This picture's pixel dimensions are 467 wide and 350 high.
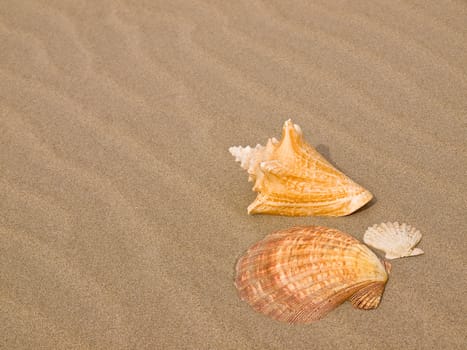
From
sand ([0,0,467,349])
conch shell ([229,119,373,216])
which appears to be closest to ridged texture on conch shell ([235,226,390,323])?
sand ([0,0,467,349])

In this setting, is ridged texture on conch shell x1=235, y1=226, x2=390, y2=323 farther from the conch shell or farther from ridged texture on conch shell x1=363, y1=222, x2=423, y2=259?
the conch shell

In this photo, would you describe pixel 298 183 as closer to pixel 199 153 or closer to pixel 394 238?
pixel 394 238

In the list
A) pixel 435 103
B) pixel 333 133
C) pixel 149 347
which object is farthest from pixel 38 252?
pixel 435 103

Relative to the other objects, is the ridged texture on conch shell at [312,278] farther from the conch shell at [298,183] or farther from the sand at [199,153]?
the conch shell at [298,183]

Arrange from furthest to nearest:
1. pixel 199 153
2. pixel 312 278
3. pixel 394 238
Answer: pixel 199 153, pixel 394 238, pixel 312 278

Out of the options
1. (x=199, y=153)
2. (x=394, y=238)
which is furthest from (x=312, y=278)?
(x=199, y=153)

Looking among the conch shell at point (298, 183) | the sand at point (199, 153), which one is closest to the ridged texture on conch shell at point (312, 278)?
the sand at point (199, 153)
